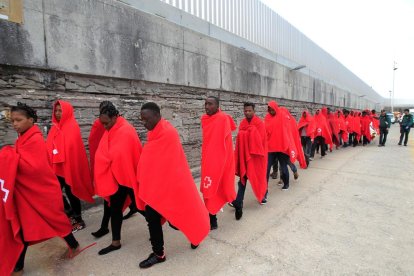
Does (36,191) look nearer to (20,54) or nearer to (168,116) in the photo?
(20,54)

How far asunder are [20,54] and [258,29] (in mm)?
8870

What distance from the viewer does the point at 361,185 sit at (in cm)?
618

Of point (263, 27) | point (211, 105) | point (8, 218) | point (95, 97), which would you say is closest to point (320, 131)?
point (263, 27)

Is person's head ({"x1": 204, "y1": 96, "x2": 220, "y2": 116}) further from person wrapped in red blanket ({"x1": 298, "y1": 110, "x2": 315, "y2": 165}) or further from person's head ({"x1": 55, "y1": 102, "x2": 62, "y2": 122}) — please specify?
person wrapped in red blanket ({"x1": 298, "y1": 110, "x2": 315, "y2": 165})

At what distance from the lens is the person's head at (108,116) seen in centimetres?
324

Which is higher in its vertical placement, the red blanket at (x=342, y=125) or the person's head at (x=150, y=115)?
the person's head at (x=150, y=115)

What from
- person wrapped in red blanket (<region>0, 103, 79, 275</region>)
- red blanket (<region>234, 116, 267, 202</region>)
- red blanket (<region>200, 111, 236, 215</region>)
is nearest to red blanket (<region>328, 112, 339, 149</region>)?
red blanket (<region>234, 116, 267, 202</region>)

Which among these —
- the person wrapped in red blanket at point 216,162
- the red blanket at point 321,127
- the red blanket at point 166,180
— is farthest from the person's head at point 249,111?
the red blanket at point 321,127

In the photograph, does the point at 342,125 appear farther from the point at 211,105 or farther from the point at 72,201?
the point at 72,201

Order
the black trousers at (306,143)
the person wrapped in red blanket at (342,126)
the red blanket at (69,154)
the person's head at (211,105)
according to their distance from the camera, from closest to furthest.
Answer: the red blanket at (69,154) < the person's head at (211,105) < the black trousers at (306,143) < the person wrapped in red blanket at (342,126)

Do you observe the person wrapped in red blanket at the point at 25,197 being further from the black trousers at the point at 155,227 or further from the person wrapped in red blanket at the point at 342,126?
the person wrapped in red blanket at the point at 342,126

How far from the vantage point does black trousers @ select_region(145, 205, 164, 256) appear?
3.00 m

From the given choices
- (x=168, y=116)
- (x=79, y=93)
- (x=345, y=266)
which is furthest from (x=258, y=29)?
(x=345, y=266)

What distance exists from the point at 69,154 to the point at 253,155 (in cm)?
266
